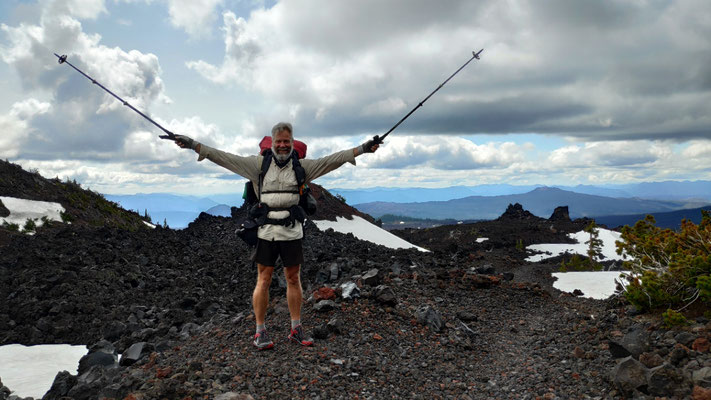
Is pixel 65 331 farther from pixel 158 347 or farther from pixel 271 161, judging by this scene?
pixel 271 161

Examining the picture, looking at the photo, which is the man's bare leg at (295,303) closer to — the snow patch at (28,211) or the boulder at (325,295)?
the boulder at (325,295)

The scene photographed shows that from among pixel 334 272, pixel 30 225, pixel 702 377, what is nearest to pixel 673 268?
pixel 702 377

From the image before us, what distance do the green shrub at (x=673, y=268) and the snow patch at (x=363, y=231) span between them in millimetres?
23463

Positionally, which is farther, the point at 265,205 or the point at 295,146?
the point at 295,146

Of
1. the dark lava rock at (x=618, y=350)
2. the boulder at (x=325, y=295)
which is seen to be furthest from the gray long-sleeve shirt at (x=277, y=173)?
the dark lava rock at (x=618, y=350)

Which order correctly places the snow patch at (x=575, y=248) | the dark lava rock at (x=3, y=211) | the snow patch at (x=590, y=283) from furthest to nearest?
the snow patch at (x=575, y=248) → the dark lava rock at (x=3, y=211) → the snow patch at (x=590, y=283)

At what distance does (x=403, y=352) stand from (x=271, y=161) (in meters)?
3.57

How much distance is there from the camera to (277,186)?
6.43 metres

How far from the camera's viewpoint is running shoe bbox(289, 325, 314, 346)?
6648 mm

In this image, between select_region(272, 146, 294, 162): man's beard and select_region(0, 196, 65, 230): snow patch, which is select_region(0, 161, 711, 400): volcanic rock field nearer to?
select_region(272, 146, 294, 162): man's beard

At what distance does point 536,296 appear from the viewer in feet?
37.7

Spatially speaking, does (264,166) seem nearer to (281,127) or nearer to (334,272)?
(281,127)

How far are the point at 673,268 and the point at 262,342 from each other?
6.41 metres

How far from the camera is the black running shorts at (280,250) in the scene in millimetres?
6487
